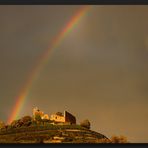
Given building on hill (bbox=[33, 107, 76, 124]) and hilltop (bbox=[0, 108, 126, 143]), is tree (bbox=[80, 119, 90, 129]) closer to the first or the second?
hilltop (bbox=[0, 108, 126, 143])

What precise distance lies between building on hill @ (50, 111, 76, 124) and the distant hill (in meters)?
0.10

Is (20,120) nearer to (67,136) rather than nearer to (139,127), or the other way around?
(67,136)

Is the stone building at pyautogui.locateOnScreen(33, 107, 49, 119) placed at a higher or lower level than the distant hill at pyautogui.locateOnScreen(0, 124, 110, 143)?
higher

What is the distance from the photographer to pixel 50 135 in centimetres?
779

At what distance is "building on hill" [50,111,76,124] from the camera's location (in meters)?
7.77

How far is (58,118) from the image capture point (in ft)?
25.6

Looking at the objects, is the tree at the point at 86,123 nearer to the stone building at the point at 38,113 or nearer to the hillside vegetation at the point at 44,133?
the hillside vegetation at the point at 44,133

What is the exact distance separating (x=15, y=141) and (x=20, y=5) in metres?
2.35

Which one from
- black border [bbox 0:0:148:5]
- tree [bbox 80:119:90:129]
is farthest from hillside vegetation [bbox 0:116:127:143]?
black border [bbox 0:0:148:5]

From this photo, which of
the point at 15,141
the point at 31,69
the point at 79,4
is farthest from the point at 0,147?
the point at 79,4

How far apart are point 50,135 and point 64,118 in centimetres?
38

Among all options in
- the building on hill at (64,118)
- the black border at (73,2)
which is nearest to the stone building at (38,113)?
the building on hill at (64,118)

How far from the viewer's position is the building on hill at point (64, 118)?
7.77 meters

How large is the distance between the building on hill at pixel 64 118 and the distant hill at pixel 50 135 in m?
0.10
